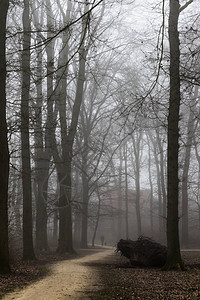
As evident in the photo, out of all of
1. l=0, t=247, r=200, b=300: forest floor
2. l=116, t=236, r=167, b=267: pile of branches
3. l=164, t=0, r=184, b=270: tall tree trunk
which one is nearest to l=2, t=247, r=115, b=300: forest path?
l=0, t=247, r=200, b=300: forest floor

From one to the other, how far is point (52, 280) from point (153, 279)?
2.29 metres

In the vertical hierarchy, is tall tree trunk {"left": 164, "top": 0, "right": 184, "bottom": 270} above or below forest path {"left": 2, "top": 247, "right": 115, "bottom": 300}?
above

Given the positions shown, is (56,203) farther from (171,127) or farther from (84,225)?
(171,127)

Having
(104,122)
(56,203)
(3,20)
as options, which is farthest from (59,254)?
(104,122)

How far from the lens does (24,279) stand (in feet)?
27.8

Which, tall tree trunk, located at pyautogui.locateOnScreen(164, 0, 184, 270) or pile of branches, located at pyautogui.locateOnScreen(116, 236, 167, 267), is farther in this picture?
pile of branches, located at pyautogui.locateOnScreen(116, 236, 167, 267)

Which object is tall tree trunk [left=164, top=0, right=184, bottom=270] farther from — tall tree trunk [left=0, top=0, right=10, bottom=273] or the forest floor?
tall tree trunk [left=0, top=0, right=10, bottom=273]

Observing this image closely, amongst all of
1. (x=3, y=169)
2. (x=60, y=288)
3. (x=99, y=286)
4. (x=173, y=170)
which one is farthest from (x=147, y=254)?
(x=3, y=169)

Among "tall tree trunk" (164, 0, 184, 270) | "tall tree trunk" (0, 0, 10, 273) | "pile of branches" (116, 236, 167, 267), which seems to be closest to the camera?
→ "tall tree trunk" (0, 0, 10, 273)

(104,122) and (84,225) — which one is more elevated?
(104,122)

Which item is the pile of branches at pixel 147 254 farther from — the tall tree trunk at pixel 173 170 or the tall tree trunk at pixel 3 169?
the tall tree trunk at pixel 3 169

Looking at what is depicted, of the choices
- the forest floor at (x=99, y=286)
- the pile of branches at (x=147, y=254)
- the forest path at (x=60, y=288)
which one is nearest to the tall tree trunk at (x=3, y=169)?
the forest floor at (x=99, y=286)

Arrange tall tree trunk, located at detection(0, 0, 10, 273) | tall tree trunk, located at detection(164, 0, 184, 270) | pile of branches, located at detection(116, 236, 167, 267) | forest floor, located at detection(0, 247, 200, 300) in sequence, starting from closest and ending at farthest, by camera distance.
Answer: forest floor, located at detection(0, 247, 200, 300)
tall tree trunk, located at detection(0, 0, 10, 273)
tall tree trunk, located at detection(164, 0, 184, 270)
pile of branches, located at detection(116, 236, 167, 267)

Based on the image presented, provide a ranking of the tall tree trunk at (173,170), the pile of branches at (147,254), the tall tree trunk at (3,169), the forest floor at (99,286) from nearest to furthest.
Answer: the forest floor at (99,286) < the tall tree trunk at (3,169) < the tall tree trunk at (173,170) < the pile of branches at (147,254)
